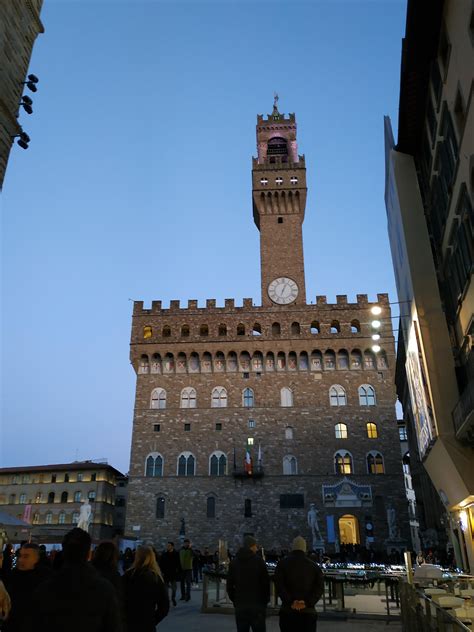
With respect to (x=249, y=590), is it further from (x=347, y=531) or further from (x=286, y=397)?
(x=347, y=531)

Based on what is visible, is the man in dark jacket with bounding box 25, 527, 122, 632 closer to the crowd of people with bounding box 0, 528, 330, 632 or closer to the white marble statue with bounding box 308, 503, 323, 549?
A: the crowd of people with bounding box 0, 528, 330, 632

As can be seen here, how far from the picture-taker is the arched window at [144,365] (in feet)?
114

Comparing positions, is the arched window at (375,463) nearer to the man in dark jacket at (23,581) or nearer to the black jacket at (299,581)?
the black jacket at (299,581)

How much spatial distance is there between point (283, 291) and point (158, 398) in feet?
35.8

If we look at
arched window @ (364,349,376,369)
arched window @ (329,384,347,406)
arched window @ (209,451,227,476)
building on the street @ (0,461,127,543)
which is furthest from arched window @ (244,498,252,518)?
building on the street @ (0,461,127,543)

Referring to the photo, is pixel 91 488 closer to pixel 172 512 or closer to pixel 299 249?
pixel 172 512

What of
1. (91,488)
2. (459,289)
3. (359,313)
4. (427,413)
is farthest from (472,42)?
(91,488)

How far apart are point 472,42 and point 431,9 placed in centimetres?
395

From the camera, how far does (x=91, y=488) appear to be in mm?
46062

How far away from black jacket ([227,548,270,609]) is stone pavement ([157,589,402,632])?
3314mm

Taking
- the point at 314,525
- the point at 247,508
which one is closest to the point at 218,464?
the point at 247,508

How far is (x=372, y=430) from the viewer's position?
3244 centimetres

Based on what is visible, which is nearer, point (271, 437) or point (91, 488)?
point (271, 437)

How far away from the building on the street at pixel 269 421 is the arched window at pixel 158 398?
0.08m
